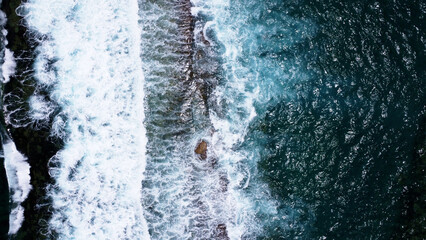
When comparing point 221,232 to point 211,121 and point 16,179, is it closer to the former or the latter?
point 211,121

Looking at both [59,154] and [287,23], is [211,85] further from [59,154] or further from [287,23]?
[59,154]

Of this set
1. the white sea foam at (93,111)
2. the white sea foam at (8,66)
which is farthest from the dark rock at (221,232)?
the white sea foam at (8,66)

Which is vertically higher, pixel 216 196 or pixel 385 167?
pixel 385 167

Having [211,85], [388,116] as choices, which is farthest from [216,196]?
[388,116]

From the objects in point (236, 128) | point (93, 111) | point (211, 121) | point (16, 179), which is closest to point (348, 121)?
point (236, 128)

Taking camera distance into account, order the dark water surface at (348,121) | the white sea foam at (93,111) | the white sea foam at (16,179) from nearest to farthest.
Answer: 1. the white sea foam at (16,179)
2. the white sea foam at (93,111)
3. the dark water surface at (348,121)

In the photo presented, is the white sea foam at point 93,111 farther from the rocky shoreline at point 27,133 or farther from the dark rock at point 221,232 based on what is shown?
the dark rock at point 221,232
